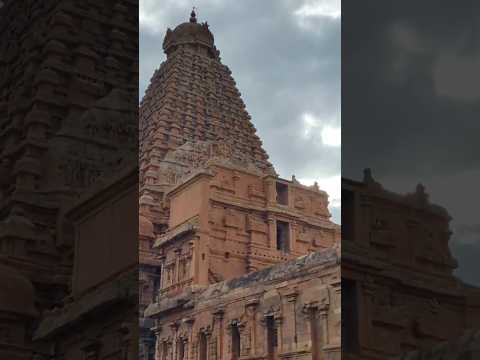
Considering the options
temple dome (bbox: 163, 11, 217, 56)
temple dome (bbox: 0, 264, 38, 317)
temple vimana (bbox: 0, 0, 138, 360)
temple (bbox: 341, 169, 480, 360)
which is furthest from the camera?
temple dome (bbox: 163, 11, 217, 56)

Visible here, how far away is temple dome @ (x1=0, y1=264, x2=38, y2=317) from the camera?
320 inches

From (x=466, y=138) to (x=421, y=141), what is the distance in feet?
0.53

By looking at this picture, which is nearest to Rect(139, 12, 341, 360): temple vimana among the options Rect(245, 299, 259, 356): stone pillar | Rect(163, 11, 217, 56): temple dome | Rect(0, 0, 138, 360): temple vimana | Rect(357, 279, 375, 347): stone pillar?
Rect(245, 299, 259, 356): stone pillar

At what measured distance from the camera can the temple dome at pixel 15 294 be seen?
8117 mm

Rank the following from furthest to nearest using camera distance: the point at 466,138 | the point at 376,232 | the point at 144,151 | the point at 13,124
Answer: the point at 144,151
the point at 13,124
the point at 376,232
the point at 466,138

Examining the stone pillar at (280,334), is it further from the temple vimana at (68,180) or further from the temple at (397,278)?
the temple vimana at (68,180)

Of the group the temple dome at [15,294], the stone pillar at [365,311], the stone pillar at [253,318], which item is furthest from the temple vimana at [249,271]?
the temple dome at [15,294]

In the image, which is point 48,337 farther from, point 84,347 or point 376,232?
point 376,232

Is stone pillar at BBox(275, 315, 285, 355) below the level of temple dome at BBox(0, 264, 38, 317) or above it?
below

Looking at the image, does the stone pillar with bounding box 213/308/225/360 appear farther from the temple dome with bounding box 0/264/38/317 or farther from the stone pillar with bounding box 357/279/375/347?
the temple dome with bounding box 0/264/38/317

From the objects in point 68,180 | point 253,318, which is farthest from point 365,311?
point 68,180

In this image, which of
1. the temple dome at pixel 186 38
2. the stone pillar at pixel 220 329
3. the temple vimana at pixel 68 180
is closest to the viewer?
the stone pillar at pixel 220 329

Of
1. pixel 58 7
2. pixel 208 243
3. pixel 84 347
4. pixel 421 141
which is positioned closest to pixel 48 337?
pixel 84 347

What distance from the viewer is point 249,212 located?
8023mm
